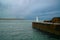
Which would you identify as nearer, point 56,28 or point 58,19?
point 56,28

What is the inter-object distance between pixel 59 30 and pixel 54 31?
135cm

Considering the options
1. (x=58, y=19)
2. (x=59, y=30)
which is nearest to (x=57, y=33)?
(x=59, y=30)

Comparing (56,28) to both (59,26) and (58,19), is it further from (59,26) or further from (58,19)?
(58,19)

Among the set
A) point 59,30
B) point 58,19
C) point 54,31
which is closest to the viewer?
point 59,30

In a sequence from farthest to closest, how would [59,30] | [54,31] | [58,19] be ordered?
[58,19] < [54,31] < [59,30]

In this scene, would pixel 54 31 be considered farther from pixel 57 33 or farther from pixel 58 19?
pixel 58 19

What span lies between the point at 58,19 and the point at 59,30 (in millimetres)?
8423

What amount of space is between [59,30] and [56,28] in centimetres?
57

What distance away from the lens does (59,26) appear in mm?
19625

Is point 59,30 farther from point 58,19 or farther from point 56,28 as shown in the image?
point 58,19

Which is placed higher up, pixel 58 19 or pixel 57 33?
pixel 58 19

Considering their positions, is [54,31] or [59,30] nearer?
[59,30]

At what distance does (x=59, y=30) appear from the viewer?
1942 centimetres

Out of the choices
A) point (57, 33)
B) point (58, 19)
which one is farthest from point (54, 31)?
point (58, 19)
